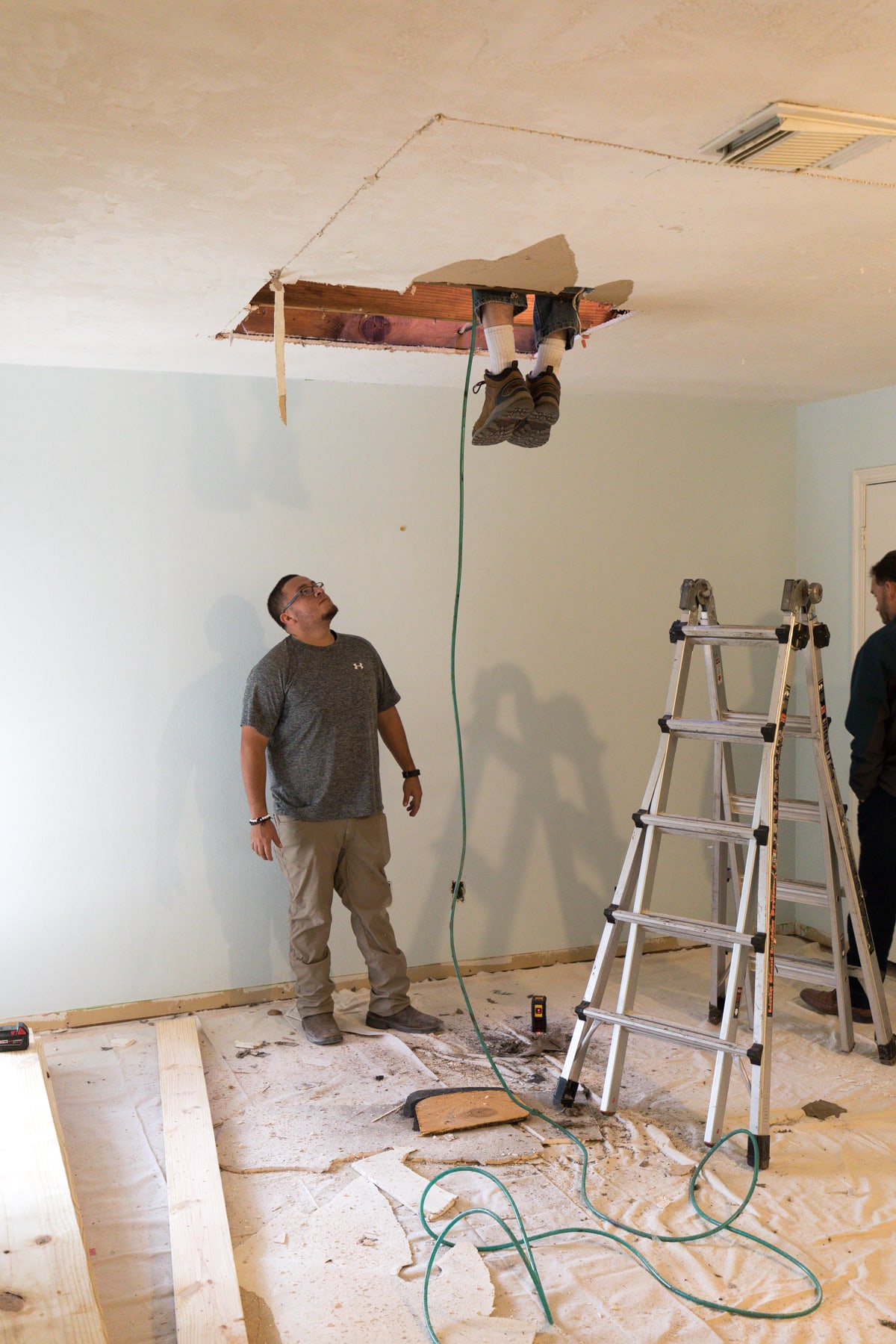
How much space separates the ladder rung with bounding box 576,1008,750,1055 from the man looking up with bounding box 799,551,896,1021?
99cm

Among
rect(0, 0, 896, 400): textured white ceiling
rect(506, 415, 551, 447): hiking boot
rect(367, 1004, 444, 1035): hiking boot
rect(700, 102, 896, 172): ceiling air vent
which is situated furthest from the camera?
rect(367, 1004, 444, 1035): hiking boot

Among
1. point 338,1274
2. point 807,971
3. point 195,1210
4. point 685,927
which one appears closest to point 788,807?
point 807,971

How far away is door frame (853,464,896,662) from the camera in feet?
15.2

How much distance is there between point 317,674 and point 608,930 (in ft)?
4.37

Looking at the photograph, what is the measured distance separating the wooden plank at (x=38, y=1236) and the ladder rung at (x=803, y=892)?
233 centimetres

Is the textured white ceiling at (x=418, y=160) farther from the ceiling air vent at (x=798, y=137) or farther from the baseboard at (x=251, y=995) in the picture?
the baseboard at (x=251, y=995)

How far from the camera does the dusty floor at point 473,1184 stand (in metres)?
2.25

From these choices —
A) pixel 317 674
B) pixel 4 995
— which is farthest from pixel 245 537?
pixel 4 995

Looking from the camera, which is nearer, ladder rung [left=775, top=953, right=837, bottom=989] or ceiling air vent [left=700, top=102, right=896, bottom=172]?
ceiling air vent [left=700, top=102, right=896, bottom=172]

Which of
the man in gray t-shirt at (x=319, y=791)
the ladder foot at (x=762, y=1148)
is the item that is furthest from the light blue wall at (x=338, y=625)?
the ladder foot at (x=762, y=1148)

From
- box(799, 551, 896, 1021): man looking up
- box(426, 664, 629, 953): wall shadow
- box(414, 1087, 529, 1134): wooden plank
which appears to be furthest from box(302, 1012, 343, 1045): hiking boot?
box(799, 551, 896, 1021): man looking up

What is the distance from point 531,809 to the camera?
4574 millimetres

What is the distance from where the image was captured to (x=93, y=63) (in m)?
1.69

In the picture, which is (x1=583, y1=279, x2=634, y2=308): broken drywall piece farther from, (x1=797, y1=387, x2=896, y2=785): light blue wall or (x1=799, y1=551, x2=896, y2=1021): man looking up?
(x1=797, y1=387, x2=896, y2=785): light blue wall
